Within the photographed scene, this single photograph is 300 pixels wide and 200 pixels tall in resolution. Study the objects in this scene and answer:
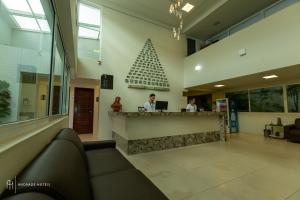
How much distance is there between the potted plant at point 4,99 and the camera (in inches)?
38.1

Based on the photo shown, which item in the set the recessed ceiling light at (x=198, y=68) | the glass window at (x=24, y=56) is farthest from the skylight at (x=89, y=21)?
the recessed ceiling light at (x=198, y=68)

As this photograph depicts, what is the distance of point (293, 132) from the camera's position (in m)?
5.13

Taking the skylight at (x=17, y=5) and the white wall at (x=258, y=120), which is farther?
the white wall at (x=258, y=120)

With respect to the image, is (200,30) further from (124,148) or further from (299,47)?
(124,148)

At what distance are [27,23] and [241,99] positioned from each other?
8378 millimetres

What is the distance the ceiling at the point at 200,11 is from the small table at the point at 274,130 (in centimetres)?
457

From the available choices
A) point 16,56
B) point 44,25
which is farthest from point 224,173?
point 44,25

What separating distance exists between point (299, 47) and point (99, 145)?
5.26 metres

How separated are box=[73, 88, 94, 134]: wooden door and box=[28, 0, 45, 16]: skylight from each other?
6.10 metres

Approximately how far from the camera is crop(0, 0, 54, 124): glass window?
41.3 inches

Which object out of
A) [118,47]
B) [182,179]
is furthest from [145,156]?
[118,47]

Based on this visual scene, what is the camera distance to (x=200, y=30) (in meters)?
7.86

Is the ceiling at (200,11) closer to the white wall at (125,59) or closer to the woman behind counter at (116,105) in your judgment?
the white wall at (125,59)

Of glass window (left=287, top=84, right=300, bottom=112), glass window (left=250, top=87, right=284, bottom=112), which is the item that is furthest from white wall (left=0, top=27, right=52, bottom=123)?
glass window (left=250, top=87, right=284, bottom=112)
